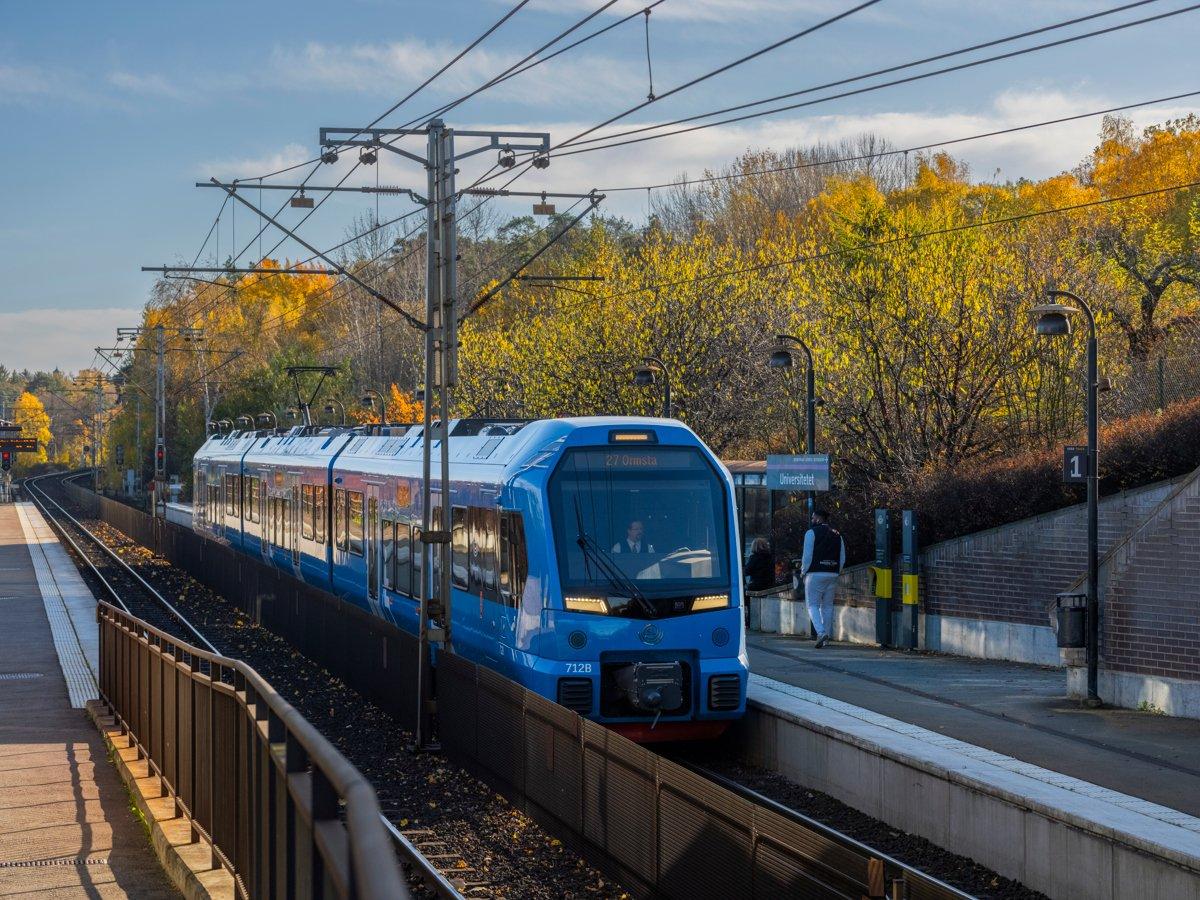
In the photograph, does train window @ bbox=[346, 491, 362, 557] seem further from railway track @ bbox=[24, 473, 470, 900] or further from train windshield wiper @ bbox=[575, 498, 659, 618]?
train windshield wiper @ bbox=[575, 498, 659, 618]

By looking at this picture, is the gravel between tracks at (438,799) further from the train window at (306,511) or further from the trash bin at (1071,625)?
the trash bin at (1071,625)

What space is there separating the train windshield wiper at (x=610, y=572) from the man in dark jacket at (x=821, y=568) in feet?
23.7

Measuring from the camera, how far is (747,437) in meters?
40.7

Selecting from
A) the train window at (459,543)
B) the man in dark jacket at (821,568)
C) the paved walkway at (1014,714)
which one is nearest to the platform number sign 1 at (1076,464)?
the paved walkway at (1014,714)

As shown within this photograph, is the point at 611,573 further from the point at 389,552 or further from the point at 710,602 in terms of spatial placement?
the point at 389,552

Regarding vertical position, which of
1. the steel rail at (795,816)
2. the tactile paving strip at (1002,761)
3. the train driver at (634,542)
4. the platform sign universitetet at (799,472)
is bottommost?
the steel rail at (795,816)

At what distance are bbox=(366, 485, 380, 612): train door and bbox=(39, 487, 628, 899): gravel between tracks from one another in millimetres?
1291

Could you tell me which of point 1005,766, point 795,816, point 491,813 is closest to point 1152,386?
point 1005,766

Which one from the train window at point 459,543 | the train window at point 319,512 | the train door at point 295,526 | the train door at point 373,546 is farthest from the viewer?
the train door at point 295,526

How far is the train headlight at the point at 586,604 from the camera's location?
13.9 m

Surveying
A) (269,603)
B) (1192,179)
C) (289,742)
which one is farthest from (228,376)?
(289,742)

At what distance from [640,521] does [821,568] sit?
7.27 m

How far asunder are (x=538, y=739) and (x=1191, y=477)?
665cm

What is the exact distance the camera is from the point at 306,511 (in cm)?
2822
